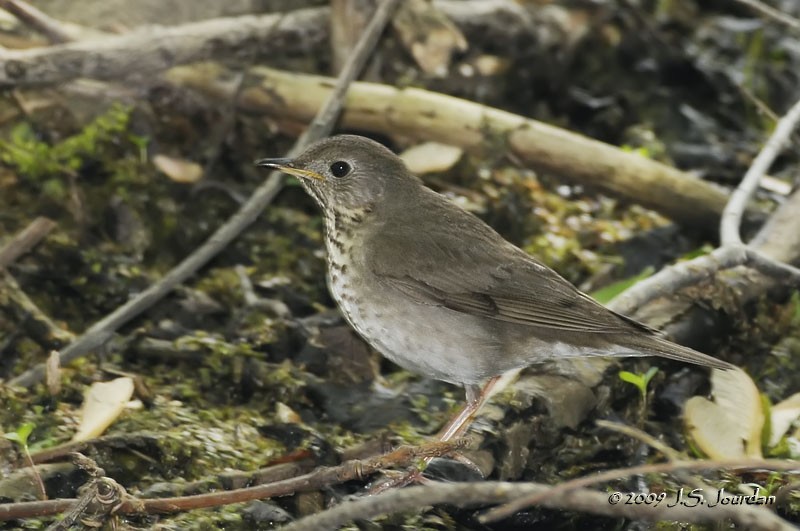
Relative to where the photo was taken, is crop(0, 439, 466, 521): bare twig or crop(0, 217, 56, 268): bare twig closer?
crop(0, 439, 466, 521): bare twig

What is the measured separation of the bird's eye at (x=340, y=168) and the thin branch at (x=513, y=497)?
2404 millimetres

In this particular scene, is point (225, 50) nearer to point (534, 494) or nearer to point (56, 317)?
point (56, 317)

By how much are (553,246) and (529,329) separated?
85.8 inches

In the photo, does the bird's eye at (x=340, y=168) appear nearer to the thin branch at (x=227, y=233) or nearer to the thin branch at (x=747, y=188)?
the thin branch at (x=227, y=233)

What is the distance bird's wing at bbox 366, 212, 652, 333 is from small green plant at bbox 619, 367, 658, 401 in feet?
1.10

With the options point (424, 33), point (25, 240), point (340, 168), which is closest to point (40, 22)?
point (25, 240)

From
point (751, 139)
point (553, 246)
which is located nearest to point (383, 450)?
point (553, 246)

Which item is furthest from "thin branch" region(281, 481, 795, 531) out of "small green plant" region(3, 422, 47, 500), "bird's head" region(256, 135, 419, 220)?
"bird's head" region(256, 135, 419, 220)

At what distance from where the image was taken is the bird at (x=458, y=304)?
15.6 feet

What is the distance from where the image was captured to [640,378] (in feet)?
16.4

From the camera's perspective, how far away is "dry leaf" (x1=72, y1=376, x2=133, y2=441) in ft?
15.2

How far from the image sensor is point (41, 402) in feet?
16.5

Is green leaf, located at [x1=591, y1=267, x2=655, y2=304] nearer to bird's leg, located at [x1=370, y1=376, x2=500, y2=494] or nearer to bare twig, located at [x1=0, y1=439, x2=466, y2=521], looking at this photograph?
bird's leg, located at [x1=370, y1=376, x2=500, y2=494]

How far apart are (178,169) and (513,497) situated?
4483 millimetres
